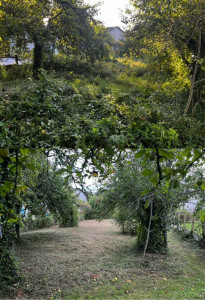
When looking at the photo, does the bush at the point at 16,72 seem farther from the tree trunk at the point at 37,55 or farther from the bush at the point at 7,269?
the bush at the point at 7,269

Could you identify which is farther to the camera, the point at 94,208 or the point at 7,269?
the point at 94,208

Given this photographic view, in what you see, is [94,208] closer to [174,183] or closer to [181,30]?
[181,30]

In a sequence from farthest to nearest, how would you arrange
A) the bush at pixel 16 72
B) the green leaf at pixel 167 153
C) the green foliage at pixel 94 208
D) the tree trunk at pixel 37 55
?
1. the green foliage at pixel 94 208
2. the tree trunk at pixel 37 55
3. the bush at pixel 16 72
4. the green leaf at pixel 167 153

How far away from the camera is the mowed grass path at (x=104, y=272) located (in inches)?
149

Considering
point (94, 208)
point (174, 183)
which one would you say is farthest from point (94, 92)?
point (94, 208)

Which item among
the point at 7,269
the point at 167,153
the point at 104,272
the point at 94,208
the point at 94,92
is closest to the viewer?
the point at 167,153

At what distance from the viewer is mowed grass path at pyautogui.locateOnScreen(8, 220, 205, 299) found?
12.4ft

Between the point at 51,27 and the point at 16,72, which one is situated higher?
the point at 51,27

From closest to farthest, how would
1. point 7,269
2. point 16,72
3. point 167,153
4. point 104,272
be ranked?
1. point 167,153
2. point 7,269
3. point 16,72
4. point 104,272

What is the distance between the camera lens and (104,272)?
4.66m

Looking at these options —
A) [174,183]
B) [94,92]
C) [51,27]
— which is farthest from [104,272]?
[174,183]

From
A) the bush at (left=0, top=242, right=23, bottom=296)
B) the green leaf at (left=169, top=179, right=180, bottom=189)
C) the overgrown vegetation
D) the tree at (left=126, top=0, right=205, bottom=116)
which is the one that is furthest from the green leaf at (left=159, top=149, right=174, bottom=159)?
the bush at (left=0, top=242, right=23, bottom=296)

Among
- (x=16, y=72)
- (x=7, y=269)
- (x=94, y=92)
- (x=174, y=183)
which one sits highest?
(x=16, y=72)

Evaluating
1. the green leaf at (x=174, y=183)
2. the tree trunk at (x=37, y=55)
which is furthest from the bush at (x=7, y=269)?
the green leaf at (x=174, y=183)
